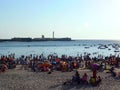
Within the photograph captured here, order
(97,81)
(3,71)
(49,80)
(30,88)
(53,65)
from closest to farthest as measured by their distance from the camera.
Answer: (30,88), (97,81), (49,80), (3,71), (53,65)

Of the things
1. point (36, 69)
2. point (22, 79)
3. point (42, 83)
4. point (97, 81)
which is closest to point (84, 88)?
point (97, 81)

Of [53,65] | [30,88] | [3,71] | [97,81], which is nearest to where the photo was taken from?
[30,88]

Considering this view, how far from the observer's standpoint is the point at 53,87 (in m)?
22.5

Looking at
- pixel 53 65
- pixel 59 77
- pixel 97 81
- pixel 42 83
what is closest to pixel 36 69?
pixel 53 65

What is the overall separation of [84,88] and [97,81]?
1.80 metres

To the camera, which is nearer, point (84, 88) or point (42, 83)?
point (84, 88)

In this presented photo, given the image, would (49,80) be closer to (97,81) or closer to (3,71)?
(97,81)

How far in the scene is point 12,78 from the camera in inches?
1046

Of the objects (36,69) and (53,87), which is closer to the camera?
(53,87)

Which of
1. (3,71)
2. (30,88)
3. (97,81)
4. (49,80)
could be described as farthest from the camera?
(3,71)

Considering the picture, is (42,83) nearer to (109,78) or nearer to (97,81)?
(97,81)

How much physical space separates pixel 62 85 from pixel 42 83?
1907 mm

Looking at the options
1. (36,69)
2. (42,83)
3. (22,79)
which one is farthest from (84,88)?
(36,69)

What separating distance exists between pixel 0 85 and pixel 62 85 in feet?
16.7
